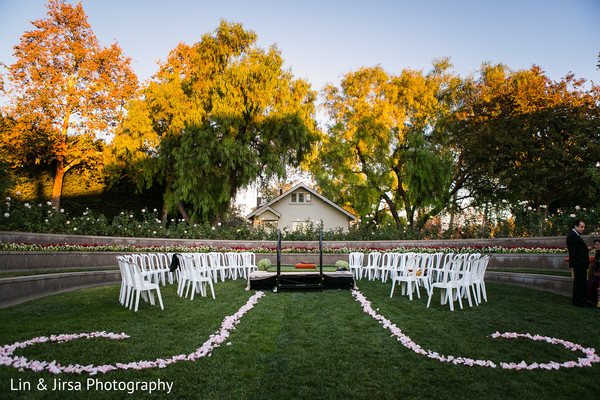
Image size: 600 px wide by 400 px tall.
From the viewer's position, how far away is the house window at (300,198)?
28425 mm

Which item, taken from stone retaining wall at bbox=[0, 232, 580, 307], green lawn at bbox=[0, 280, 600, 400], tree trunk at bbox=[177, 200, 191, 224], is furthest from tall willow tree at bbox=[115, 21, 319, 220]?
green lawn at bbox=[0, 280, 600, 400]

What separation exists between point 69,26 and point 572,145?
27.2 metres

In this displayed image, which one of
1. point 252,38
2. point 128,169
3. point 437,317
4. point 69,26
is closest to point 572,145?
point 437,317

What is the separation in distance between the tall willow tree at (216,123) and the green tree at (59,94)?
1920mm

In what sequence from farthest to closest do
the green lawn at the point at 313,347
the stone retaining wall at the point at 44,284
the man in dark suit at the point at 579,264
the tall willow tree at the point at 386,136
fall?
the tall willow tree at the point at 386,136
the man in dark suit at the point at 579,264
the stone retaining wall at the point at 44,284
the green lawn at the point at 313,347

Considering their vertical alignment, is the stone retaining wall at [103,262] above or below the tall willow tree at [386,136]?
below

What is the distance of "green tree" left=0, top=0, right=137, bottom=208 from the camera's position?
60.4ft

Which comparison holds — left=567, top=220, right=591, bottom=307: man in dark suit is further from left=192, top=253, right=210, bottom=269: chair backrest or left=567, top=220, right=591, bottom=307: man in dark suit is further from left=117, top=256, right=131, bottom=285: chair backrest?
left=117, top=256, right=131, bottom=285: chair backrest

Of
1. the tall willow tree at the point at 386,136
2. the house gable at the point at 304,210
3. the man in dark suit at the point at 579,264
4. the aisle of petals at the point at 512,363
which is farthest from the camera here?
the house gable at the point at 304,210

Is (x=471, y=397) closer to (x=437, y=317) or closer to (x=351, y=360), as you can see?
(x=351, y=360)

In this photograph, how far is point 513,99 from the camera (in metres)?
21.3

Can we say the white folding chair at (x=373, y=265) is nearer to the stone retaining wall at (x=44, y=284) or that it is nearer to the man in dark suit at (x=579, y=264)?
the man in dark suit at (x=579, y=264)

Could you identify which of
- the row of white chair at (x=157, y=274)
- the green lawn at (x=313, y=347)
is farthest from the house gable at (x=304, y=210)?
the green lawn at (x=313, y=347)

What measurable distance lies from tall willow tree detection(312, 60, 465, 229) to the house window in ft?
5.14
